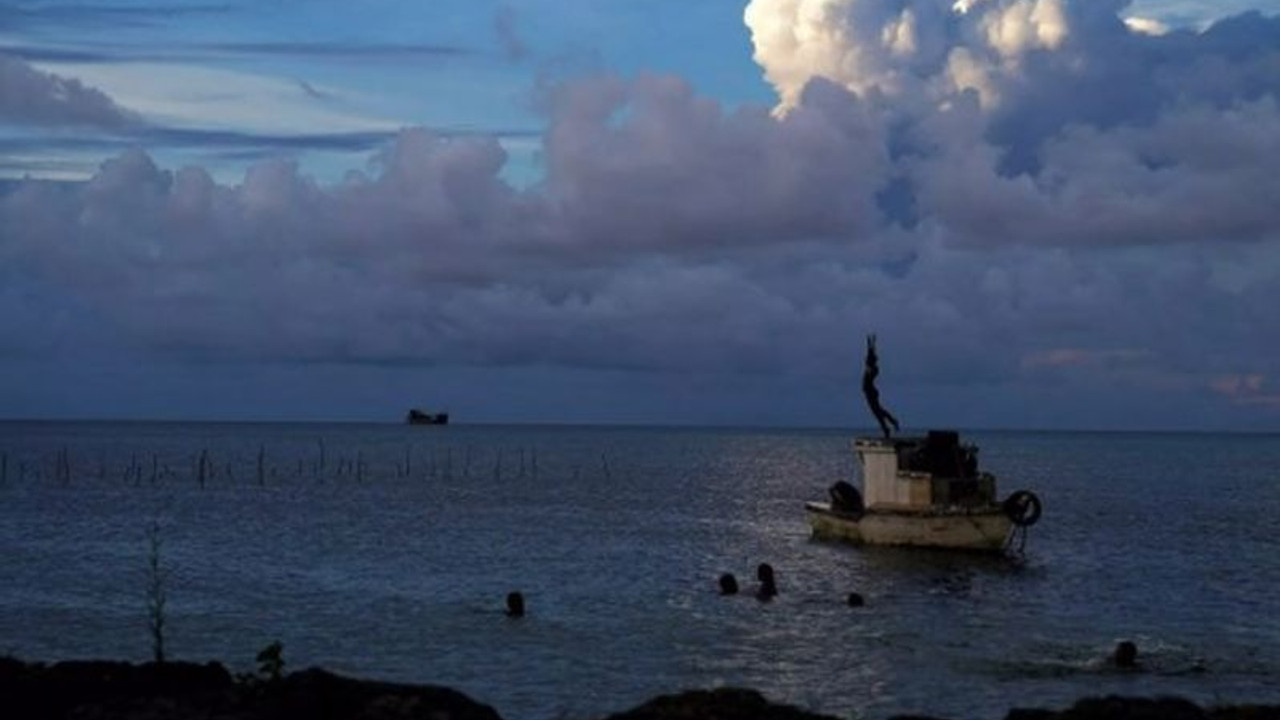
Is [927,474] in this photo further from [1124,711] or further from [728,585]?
[1124,711]

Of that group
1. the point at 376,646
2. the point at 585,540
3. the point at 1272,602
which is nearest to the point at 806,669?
the point at 376,646

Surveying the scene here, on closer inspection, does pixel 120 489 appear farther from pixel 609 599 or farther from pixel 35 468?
pixel 609 599

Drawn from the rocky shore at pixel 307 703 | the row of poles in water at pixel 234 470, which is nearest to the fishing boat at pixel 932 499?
the rocky shore at pixel 307 703

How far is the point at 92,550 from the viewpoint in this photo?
61000 millimetres

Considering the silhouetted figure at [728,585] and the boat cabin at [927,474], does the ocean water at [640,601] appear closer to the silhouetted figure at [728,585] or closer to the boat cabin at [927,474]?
the silhouetted figure at [728,585]

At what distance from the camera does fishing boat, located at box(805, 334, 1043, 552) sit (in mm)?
56062

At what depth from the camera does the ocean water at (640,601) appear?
32.2 meters

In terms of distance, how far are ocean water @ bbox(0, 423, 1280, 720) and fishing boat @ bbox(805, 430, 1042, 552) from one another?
3.04ft

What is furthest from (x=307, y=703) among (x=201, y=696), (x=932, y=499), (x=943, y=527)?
(x=932, y=499)

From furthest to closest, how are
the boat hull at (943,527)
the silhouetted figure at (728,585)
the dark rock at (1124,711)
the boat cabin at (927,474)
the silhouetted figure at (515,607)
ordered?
the boat cabin at (927,474), the boat hull at (943,527), the silhouetted figure at (728,585), the silhouetted figure at (515,607), the dark rock at (1124,711)

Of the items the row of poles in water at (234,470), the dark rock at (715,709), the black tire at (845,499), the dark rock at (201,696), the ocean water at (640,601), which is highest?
the black tire at (845,499)

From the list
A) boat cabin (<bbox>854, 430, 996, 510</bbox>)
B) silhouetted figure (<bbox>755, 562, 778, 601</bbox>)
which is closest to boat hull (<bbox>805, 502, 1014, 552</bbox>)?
boat cabin (<bbox>854, 430, 996, 510</bbox>)

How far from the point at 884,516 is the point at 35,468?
356 ft

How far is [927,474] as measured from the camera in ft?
186
